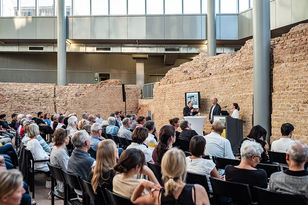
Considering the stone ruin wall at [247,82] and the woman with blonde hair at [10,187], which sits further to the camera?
the stone ruin wall at [247,82]

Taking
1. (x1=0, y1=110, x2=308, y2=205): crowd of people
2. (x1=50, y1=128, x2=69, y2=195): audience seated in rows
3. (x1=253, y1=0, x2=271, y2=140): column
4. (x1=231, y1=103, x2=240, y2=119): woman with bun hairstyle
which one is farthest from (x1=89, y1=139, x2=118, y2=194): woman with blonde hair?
(x1=231, y1=103, x2=240, y2=119): woman with bun hairstyle

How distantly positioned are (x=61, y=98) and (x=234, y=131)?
14.2 metres

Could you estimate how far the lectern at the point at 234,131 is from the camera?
9602 mm

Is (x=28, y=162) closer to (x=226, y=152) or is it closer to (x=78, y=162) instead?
(x=78, y=162)

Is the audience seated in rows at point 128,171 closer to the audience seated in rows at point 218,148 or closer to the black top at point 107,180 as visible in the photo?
the black top at point 107,180

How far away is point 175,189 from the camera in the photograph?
2.55m

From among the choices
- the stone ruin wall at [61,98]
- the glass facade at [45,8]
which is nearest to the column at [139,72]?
the stone ruin wall at [61,98]

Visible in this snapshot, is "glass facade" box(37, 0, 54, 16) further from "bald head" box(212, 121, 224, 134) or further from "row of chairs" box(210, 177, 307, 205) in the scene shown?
"row of chairs" box(210, 177, 307, 205)

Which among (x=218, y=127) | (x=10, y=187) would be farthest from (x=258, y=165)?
(x=10, y=187)

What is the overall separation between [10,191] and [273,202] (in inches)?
79.7

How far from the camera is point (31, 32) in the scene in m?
22.8

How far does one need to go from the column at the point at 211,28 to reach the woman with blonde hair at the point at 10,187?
17993mm

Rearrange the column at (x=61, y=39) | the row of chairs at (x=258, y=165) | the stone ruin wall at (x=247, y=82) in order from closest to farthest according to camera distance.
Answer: the row of chairs at (x=258, y=165) → the stone ruin wall at (x=247, y=82) → the column at (x=61, y=39)

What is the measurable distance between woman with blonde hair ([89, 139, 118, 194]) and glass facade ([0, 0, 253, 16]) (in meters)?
19.3
